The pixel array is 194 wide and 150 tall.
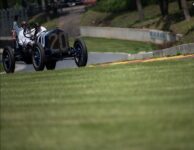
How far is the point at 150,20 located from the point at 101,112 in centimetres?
3413

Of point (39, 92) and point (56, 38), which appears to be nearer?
point (39, 92)

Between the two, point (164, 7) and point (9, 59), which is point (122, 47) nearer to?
point (164, 7)

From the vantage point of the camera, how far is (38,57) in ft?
57.0

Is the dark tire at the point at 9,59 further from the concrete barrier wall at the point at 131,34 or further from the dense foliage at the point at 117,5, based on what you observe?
the dense foliage at the point at 117,5

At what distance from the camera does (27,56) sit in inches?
726

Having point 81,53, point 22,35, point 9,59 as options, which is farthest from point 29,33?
point 81,53

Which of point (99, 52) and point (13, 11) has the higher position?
point (13, 11)

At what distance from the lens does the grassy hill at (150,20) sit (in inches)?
1279

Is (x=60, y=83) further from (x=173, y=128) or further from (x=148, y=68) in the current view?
(x=173, y=128)

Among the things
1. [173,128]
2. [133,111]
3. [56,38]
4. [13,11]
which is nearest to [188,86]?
[133,111]

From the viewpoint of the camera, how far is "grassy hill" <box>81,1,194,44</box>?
1279 inches

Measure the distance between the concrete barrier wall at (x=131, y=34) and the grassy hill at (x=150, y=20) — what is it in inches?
25.9

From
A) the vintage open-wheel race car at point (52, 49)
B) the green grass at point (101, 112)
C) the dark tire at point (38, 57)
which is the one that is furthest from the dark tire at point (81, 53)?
the green grass at point (101, 112)

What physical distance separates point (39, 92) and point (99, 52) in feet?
75.9
